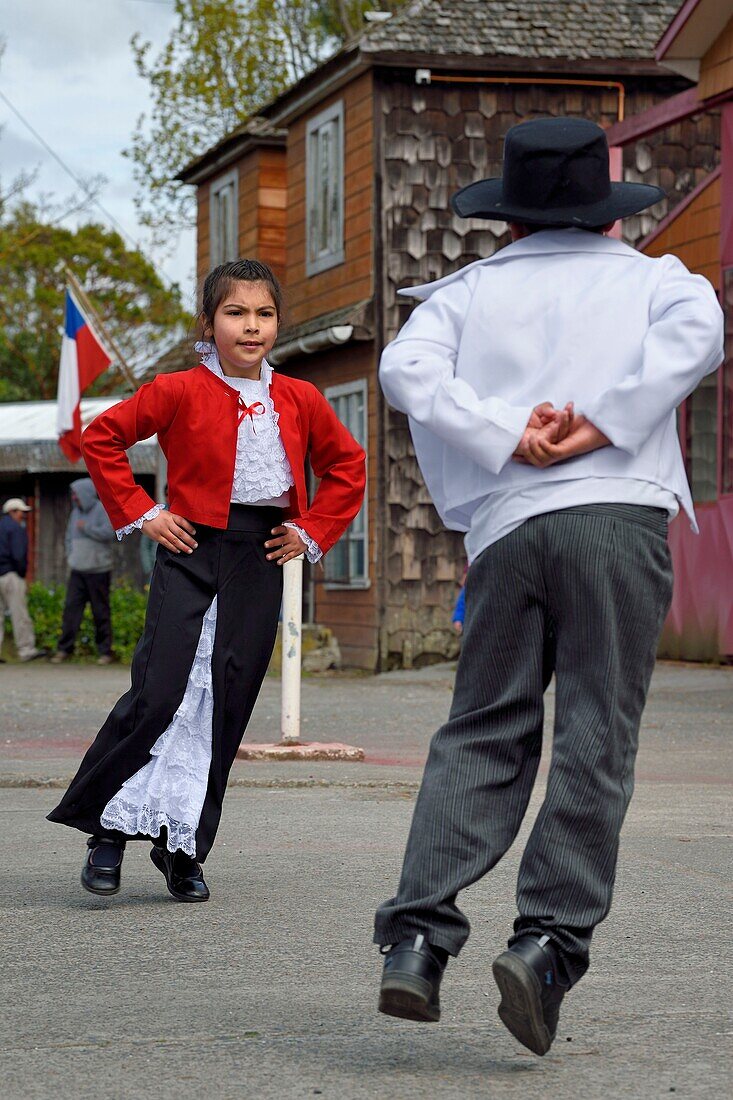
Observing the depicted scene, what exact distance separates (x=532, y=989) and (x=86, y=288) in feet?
150

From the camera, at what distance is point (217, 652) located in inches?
210

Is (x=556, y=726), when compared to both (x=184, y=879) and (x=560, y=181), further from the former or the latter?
(x=184, y=879)

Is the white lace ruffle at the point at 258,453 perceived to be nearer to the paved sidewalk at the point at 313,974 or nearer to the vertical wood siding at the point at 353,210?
the paved sidewalk at the point at 313,974

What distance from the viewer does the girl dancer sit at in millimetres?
5289

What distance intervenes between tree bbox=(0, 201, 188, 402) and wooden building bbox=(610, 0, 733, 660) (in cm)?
3006

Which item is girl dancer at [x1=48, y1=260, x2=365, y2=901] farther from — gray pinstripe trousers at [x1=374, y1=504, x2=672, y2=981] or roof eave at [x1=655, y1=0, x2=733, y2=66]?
roof eave at [x1=655, y1=0, x2=733, y2=66]

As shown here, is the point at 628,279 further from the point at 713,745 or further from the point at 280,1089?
the point at 713,745

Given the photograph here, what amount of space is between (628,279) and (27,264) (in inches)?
1761

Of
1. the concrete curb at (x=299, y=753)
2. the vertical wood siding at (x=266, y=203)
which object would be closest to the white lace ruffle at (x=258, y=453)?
the concrete curb at (x=299, y=753)

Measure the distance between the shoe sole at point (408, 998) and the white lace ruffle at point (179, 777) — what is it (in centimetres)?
199

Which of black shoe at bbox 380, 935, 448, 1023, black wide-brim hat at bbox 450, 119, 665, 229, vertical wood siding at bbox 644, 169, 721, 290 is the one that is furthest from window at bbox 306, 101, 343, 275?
black shoe at bbox 380, 935, 448, 1023

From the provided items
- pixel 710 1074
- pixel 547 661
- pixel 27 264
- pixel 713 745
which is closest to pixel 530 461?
pixel 547 661

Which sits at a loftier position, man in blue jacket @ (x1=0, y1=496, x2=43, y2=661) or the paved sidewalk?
man in blue jacket @ (x1=0, y1=496, x2=43, y2=661)

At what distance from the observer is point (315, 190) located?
67.6ft
